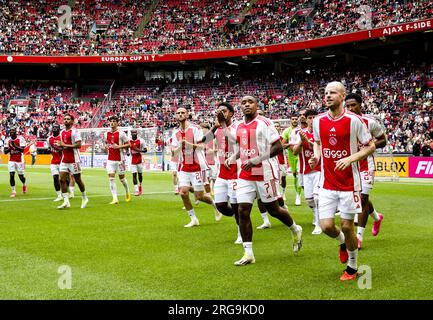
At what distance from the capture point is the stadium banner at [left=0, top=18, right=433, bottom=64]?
40.1 m

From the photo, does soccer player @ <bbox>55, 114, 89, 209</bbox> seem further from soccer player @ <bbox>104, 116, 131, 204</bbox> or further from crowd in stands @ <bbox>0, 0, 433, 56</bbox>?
crowd in stands @ <bbox>0, 0, 433, 56</bbox>

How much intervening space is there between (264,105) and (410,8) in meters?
14.2

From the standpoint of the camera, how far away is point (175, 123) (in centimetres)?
4900

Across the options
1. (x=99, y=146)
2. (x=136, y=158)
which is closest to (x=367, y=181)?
(x=136, y=158)

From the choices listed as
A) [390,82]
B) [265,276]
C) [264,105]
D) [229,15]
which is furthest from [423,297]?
[229,15]

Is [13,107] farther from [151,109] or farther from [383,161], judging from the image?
[383,161]

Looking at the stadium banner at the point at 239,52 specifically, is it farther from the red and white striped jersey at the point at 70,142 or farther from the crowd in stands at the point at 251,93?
the red and white striped jersey at the point at 70,142

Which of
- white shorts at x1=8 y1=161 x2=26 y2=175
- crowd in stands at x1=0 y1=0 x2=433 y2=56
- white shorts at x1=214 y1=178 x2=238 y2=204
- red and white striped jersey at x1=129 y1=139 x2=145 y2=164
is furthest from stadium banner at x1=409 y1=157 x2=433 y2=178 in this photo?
crowd in stands at x1=0 y1=0 x2=433 y2=56

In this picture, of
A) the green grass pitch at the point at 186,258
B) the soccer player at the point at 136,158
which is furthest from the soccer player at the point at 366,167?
the soccer player at the point at 136,158

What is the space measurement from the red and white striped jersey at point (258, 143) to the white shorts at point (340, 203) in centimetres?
132

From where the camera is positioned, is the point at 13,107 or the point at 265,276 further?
the point at 13,107

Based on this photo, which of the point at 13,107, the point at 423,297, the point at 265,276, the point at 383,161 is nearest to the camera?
the point at 423,297

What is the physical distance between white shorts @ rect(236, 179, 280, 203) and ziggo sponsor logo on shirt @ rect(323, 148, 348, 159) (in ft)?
4.38

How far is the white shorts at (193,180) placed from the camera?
1212 centimetres
